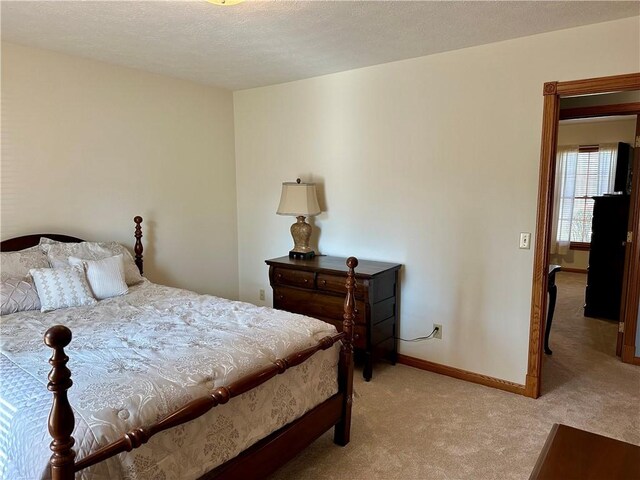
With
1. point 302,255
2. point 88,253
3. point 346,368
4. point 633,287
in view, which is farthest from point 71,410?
point 633,287

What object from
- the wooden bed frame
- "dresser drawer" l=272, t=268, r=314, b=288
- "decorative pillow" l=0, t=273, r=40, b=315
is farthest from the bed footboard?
"decorative pillow" l=0, t=273, r=40, b=315

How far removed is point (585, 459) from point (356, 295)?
76.8 inches

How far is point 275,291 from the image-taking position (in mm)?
3777

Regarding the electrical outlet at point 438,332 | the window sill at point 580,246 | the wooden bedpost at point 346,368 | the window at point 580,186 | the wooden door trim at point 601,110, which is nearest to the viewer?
the wooden bedpost at point 346,368

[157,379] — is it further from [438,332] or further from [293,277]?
[438,332]

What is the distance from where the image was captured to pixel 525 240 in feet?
9.77

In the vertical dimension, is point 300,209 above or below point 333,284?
above

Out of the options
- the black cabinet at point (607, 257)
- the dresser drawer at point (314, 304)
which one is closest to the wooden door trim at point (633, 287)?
the black cabinet at point (607, 257)

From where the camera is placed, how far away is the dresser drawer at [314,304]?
129 inches

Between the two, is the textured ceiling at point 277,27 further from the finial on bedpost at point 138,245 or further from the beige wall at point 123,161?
the finial on bedpost at point 138,245

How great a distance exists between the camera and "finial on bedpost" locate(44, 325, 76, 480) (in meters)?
1.15

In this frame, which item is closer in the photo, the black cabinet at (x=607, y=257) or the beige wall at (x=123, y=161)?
the beige wall at (x=123, y=161)

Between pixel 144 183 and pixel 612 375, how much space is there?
4130 millimetres

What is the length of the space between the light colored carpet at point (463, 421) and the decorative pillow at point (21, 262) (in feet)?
6.53
